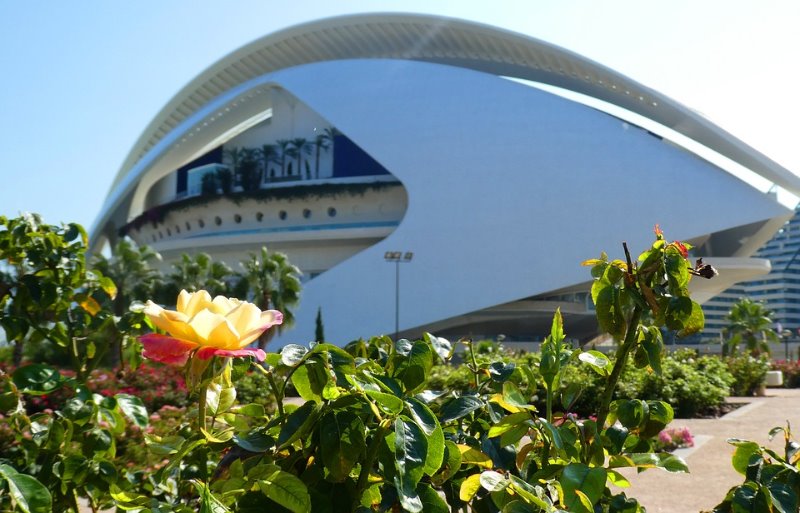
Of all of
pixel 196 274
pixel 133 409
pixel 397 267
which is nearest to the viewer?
pixel 133 409

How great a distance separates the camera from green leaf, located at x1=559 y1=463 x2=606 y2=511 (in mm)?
1088

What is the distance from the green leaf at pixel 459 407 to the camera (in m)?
1.23

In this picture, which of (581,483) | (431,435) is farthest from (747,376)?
(431,435)

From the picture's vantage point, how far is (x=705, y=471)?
21.4 feet

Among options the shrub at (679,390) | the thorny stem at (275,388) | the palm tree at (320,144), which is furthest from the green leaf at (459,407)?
the palm tree at (320,144)

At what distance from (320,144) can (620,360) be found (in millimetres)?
37549

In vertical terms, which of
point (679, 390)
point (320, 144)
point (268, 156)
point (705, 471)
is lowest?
point (679, 390)

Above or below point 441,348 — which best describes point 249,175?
above

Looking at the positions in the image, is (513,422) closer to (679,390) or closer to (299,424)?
(299,424)

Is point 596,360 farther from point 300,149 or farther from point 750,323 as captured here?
point 300,149

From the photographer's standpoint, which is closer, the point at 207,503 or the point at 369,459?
the point at 207,503

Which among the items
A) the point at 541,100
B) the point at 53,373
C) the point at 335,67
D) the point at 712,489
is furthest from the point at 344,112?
the point at 53,373

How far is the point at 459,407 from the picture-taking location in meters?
1.27

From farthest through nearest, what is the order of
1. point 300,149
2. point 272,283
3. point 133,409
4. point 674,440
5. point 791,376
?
point 300,149 < point 272,283 < point 791,376 < point 674,440 < point 133,409
